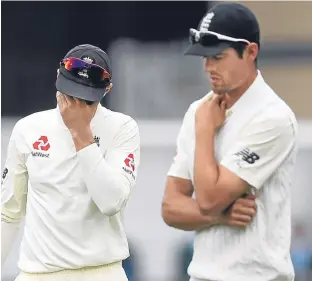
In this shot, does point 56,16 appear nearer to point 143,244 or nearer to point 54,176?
point 143,244

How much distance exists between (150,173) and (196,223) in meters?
5.08

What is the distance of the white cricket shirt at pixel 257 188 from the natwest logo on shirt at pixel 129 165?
23 centimetres

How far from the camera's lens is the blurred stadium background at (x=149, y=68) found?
930 centimetres

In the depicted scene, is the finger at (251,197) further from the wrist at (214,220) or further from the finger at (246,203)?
the wrist at (214,220)

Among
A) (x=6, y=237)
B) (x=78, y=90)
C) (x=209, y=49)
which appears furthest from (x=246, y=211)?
(x=6, y=237)

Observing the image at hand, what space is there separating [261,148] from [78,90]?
2.43 ft

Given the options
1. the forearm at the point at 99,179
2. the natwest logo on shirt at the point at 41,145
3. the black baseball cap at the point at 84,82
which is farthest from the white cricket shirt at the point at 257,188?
the natwest logo on shirt at the point at 41,145

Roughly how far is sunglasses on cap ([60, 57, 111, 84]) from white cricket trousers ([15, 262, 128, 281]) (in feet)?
2.40

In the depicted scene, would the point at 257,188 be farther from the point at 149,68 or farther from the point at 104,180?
the point at 149,68

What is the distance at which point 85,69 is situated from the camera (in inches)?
173

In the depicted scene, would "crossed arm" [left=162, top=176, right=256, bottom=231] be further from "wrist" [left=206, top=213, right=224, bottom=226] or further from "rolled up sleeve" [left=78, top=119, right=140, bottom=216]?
"rolled up sleeve" [left=78, top=119, right=140, bottom=216]

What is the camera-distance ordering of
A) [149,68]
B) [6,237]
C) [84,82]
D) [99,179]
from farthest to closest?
[149,68] → [6,237] → [84,82] → [99,179]

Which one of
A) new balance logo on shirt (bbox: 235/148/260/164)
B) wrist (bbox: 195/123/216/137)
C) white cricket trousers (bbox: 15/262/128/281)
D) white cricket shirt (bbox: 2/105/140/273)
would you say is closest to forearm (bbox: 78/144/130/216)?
white cricket shirt (bbox: 2/105/140/273)

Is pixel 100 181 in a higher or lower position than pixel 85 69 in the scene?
lower
